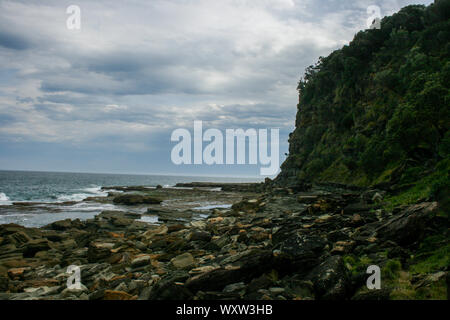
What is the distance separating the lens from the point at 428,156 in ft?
91.2

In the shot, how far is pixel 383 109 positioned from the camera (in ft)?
169

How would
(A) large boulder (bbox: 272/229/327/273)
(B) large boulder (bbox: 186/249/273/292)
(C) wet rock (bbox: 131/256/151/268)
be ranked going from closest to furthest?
(B) large boulder (bbox: 186/249/273/292) < (A) large boulder (bbox: 272/229/327/273) < (C) wet rock (bbox: 131/256/151/268)

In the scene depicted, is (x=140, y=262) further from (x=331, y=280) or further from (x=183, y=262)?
(x=331, y=280)

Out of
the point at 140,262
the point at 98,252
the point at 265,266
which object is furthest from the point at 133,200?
the point at 265,266

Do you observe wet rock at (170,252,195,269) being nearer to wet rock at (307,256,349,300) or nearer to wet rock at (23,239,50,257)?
wet rock at (307,256,349,300)

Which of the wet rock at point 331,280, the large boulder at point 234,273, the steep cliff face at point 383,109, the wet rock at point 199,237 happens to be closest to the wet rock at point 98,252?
the wet rock at point 199,237

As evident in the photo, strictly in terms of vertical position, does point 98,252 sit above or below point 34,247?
above

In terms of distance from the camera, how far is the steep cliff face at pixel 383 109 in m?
25.1

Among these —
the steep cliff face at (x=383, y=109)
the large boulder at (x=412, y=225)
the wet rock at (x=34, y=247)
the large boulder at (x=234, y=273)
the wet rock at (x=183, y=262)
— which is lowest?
the wet rock at (x=34, y=247)

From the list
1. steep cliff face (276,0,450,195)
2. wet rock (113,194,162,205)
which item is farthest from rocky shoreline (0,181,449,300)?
wet rock (113,194,162,205)

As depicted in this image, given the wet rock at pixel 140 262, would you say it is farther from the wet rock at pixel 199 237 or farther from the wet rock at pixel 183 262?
the wet rock at pixel 199 237

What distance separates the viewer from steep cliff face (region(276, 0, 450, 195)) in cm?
2506
